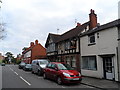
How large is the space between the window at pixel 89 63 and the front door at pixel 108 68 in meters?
1.36

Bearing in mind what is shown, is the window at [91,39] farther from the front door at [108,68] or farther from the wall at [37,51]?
the wall at [37,51]

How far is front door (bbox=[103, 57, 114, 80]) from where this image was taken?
1230 cm

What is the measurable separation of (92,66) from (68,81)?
5.63 metres

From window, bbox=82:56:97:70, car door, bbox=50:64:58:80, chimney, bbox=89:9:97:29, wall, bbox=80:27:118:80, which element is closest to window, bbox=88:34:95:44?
wall, bbox=80:27:118:80

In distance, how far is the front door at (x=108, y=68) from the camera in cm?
1230

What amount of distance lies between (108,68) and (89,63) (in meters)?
2.99

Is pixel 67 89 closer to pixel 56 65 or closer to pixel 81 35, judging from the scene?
pixel 56 65

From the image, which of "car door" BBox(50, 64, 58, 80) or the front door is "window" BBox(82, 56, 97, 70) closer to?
the front door

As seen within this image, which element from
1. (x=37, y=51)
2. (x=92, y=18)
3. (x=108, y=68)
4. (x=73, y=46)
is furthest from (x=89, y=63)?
(x=37, y=51)

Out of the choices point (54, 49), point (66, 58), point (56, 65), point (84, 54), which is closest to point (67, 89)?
point (56, 65)

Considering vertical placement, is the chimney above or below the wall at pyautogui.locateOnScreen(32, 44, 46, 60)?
above

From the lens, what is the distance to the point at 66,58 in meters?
20.4

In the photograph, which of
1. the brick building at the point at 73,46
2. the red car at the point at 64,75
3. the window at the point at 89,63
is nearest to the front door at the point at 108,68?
the window at the point at 89,63

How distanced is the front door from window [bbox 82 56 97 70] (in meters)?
1.36
